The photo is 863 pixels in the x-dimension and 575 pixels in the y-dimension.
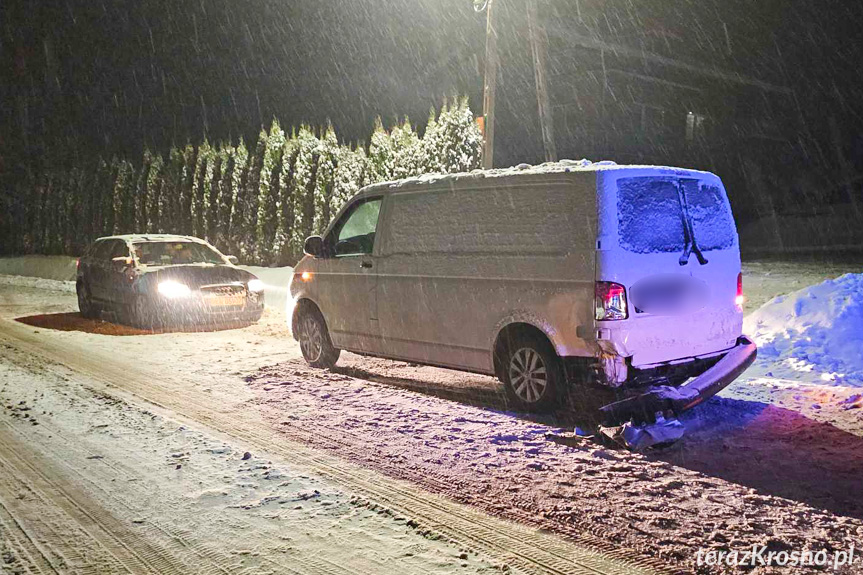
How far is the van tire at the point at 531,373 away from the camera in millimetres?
6121

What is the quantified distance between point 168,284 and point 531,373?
7.43 meters

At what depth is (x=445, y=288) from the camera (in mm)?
6914

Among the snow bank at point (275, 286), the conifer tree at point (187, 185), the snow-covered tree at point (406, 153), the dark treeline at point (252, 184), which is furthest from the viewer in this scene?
the conifer tree at point (187, 185)

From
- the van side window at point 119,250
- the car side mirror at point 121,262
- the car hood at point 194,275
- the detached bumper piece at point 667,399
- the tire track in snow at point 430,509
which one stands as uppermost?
the van side window at point 119,250

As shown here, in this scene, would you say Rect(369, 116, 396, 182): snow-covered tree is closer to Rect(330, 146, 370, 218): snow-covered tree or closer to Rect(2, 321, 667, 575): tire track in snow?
Rect(330, 146, 370, 218): snow-covered tree

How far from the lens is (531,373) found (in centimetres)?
631

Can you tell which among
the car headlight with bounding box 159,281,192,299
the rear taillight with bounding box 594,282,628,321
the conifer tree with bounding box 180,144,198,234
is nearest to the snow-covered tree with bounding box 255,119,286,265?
the conifer tree with bounding box 180,144,198,234

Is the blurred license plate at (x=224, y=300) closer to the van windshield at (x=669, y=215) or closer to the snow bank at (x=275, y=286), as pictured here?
the snow bank at (x=275, y=286)

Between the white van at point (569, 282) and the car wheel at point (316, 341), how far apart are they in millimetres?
983

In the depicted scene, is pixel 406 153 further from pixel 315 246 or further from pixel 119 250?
pixel 315 246

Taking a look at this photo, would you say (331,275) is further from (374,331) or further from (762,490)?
(762,490)

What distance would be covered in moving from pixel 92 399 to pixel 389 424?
306cm

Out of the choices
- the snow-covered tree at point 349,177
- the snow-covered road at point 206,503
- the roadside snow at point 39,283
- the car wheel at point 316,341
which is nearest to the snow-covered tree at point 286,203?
the snow-covered tree at point 349,177

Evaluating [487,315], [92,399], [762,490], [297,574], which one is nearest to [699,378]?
[762,490]
